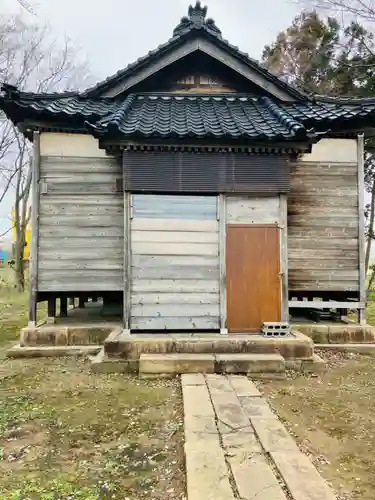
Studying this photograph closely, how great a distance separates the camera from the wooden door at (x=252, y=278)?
24.3 feet

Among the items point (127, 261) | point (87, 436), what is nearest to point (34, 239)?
point (127, 261)

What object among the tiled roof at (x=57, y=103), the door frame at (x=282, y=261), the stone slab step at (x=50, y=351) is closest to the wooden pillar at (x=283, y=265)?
the door frame at (x=282, y=261)

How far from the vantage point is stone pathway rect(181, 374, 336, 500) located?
119 inches

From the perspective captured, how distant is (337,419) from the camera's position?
4.74 m

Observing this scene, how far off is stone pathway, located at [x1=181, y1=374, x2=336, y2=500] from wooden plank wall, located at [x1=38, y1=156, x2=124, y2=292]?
359 centimetres

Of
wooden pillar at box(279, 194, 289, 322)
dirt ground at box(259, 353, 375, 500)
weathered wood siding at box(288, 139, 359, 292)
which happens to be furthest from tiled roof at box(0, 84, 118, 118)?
dirt ground at box(259, 353, 375, 500)

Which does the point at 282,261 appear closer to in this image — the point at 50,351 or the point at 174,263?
the point at 174,263

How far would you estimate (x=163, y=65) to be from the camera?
895 centimetres

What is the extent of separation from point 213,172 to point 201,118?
119 centimetres

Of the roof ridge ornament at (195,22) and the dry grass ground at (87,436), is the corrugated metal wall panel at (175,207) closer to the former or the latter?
the dry grass ground at (87,436)

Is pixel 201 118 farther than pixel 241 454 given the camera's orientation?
Yes

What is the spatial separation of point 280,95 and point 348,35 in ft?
40.2

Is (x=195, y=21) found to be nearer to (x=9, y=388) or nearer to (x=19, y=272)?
(x=9, y=388)

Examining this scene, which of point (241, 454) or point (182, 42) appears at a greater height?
point (182, 42)
